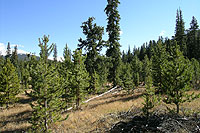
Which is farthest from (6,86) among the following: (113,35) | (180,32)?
(180,32)

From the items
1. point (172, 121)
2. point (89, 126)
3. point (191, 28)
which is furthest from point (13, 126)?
point (191, 28)

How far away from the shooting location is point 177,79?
8461mm

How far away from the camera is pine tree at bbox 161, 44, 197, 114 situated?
8312 mm

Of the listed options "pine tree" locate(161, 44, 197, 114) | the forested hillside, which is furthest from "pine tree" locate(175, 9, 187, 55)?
"pine tree" locate(161, 44, 197, 114)

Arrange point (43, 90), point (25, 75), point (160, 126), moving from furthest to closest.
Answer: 1. point (25, 75)
2. point (43, 90)
3. point (160, 126)

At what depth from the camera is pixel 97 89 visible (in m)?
23.1

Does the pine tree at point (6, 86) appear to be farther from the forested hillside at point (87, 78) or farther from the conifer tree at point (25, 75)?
the conifer tree at point (25, 75)

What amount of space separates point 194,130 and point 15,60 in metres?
67.6

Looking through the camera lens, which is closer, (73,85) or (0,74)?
(73,85)

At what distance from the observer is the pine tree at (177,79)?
327 inches

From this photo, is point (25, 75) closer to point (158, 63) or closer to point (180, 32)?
point (158, 63)

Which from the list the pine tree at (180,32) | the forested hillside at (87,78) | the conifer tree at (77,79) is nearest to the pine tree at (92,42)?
the forested hillside at (87,78)

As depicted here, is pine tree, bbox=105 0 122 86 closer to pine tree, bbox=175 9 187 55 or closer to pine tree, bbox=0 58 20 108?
pine tree, bbox=0 58 20 108

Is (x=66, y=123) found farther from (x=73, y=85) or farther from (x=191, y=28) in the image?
(x=191, y=28)
